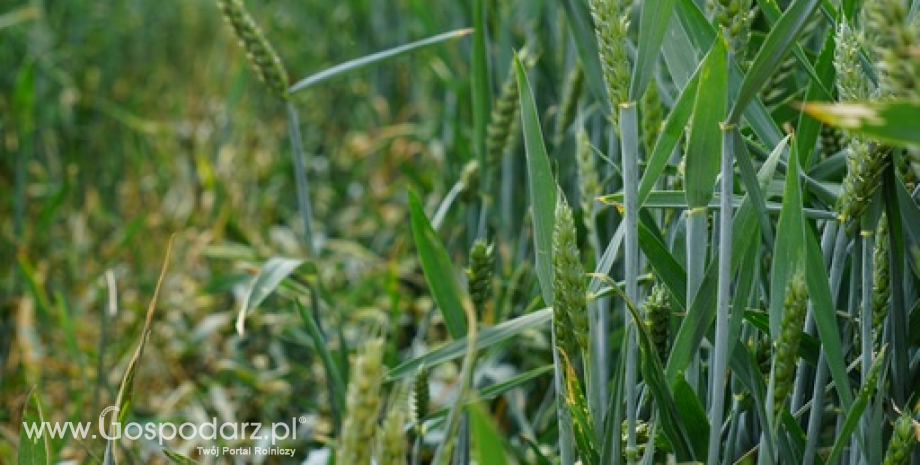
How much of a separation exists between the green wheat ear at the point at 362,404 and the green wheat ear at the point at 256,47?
1.68 ft

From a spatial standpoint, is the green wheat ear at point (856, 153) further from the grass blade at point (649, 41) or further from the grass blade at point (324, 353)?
the grass blade at point (324, 353)

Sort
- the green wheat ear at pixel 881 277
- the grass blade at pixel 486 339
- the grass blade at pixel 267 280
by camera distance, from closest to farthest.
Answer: the green wheat ear at pixel 881 277
the grass blade at pixel 486 339
the grass blade at pixel 267 280

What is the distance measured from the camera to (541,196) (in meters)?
0.70

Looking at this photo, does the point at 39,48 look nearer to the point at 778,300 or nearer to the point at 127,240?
the point at 127,240

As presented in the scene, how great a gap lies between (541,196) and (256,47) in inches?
14.2

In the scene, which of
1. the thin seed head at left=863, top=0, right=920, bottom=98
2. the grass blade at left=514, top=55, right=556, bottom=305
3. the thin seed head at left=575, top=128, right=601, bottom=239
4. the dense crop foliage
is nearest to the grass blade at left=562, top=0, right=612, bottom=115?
the dense crop foliage

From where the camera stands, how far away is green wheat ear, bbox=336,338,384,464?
1.57ft

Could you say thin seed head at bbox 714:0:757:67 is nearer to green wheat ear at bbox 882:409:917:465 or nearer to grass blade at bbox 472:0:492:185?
green wheat ear at bbox 882:409:917:465

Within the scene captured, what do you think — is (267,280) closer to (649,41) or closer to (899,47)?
(649,41)

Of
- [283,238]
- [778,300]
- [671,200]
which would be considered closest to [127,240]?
[283,238]

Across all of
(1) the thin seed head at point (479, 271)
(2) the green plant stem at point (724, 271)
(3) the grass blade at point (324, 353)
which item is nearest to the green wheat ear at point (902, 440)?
(2) the green plant stem at point (724, 271)

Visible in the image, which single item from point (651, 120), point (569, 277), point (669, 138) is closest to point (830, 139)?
point (651, 120)

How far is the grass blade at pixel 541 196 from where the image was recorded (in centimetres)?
70

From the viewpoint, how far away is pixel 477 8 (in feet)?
3.55
